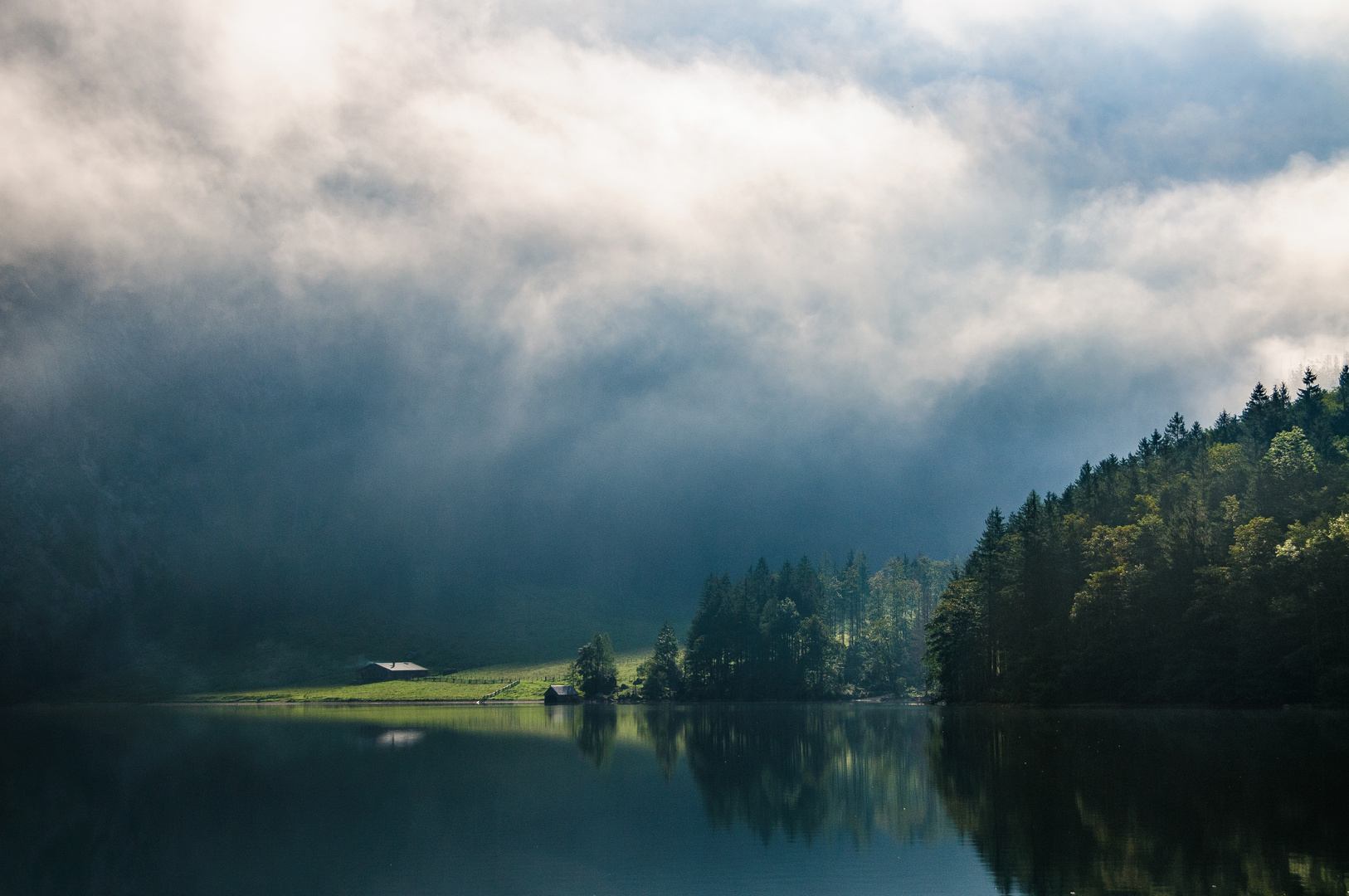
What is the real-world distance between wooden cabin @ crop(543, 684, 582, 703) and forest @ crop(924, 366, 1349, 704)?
190 feet

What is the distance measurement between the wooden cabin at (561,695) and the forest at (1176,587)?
57.8m

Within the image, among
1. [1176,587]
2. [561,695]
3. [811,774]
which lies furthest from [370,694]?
[811,774]

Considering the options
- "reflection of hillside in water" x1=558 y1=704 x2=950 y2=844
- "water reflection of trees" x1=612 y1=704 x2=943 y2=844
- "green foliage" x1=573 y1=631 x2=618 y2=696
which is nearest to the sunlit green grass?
"green foliage" x1=573 y1=631 x2=618 y2=696

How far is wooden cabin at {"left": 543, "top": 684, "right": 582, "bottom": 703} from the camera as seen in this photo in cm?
15188

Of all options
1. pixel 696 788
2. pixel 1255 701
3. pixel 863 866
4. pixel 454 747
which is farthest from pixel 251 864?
pixel 1255 701

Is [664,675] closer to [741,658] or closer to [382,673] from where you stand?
[741,658]

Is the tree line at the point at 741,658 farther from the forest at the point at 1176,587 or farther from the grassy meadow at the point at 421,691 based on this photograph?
the forest at the point at 1176,587

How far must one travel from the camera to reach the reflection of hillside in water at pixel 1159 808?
21.3 meters

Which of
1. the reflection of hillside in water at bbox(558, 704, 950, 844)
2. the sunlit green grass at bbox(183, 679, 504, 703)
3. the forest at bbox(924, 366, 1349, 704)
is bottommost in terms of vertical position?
the sunlit green grass at bbox(183, 679, 504, 703)

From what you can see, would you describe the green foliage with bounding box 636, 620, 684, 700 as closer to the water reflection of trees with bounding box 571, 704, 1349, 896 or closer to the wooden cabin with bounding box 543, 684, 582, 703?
the wooden cabin with bounding box 543, 684, 582, 703

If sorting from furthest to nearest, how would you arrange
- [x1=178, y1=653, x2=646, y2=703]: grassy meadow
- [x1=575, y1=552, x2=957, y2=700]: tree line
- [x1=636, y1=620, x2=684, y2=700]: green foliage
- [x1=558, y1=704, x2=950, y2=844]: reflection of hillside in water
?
[x1=178, y1=653, x2=646, y2=703]: grassy meadow, [x1=575, y1=552, x2=957, y2=700]: tree line, [x1=636, y1=620, x2=684, y2=700]: green foliage, [x1=558, y1=704, x2=950, y2=844]: reflection of hillside in water

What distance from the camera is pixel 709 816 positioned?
32500 mm

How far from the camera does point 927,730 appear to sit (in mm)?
72375

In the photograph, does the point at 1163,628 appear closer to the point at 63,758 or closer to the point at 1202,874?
the point at 1202,874
